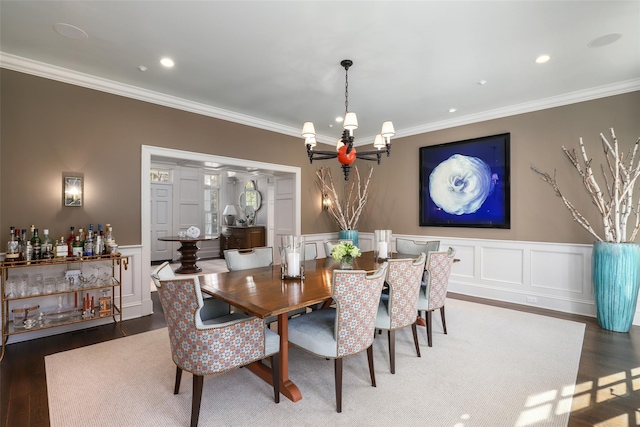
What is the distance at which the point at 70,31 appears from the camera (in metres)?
2.63

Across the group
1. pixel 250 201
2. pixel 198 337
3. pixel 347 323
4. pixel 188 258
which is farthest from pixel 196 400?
pixel 250 201

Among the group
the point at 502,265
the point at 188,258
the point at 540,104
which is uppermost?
the point at 540,104

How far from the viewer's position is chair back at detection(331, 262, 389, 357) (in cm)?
204

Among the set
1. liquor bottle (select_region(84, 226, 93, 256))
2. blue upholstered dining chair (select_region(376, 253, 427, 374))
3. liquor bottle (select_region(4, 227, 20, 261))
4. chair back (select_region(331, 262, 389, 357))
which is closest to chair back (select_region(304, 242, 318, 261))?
blue upholstered dining chair (select_region(376, 253, 427, 374))


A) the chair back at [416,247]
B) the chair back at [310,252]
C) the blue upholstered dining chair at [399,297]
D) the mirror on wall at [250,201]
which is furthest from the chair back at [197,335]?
the mirror on wall at [250,201]

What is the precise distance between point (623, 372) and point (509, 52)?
9.75ft

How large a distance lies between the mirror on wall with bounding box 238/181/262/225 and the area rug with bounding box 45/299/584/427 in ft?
19.5

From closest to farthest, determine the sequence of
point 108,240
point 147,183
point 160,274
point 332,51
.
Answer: point 160,274 < point 332,51 < point 108,240 < point 147,183

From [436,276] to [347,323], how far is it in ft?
4.50

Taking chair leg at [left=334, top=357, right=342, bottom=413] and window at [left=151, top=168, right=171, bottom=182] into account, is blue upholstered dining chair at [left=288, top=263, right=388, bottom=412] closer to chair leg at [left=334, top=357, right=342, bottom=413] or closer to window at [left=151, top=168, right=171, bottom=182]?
chair leg at [left=334, top=357, right=342, bottom=413]

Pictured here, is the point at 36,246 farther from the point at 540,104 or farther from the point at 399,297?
the point at 540,104

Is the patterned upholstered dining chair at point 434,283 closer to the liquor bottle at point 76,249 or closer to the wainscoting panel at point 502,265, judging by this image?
the wainscoting panel at point 502,265

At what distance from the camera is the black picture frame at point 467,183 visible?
15.1 ft

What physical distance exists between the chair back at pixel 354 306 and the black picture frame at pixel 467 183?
3.37 meters
